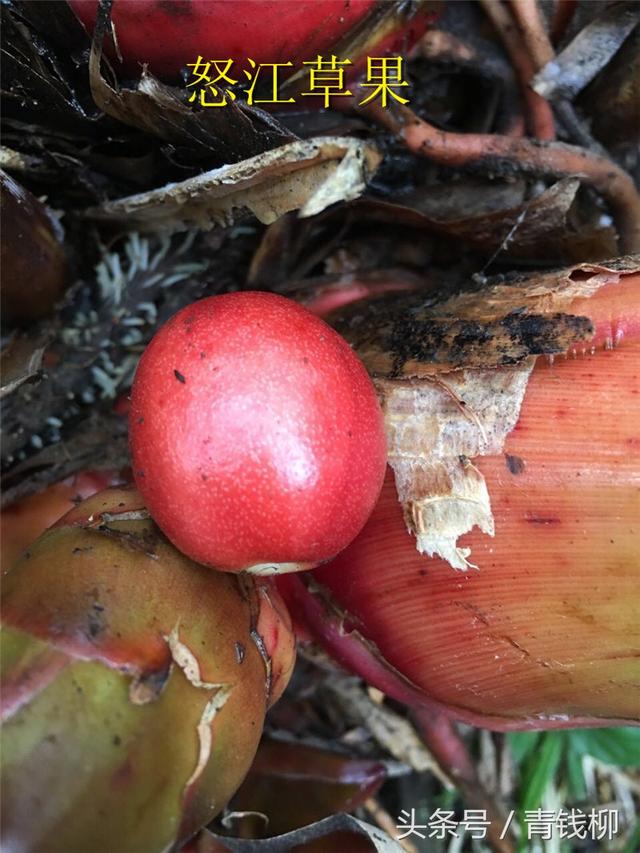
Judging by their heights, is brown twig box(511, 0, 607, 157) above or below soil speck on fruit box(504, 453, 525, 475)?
above

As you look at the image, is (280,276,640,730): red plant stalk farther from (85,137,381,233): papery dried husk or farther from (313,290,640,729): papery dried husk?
(85,137,381,233): papery dried husk

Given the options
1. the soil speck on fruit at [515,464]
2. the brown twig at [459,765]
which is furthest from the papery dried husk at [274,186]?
the brown twig at [459,765]

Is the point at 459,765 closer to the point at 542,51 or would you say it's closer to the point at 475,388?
the point at 475,388

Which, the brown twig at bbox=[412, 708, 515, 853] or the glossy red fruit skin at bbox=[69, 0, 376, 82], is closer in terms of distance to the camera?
the glossy red fruit skin at bbox=[69, 0, 376, 82]

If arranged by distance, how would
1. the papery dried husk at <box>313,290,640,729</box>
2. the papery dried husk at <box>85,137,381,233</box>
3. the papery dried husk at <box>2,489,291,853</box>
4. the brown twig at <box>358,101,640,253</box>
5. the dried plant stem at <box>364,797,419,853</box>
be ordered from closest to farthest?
the papery dried husk at <box>2,489,291,853</box>, the papery dried husk at <box>313,290,640,729</box>, the papery dried husk at <box>85,137,381,233</box>, the brown twig at <box>358,101,640,253</box>, the dried plant stem at <box>364,797,419,853</box>

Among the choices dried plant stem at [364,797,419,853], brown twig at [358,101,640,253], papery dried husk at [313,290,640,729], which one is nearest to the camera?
papery dried husk at [313,290,640,729]

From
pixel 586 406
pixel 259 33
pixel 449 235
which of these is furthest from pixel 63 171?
pixel 586 406

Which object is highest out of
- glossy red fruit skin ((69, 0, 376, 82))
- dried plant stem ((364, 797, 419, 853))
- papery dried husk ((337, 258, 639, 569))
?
glossy red fruit skin ((69, 0, 376, 82))

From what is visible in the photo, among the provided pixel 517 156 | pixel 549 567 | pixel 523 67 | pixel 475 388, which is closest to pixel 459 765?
pixel 549 567

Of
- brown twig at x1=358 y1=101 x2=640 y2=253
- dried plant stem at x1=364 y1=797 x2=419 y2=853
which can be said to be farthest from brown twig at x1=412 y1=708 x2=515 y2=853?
brown twig at x1=358 y1=101 x2=640 y2=253
